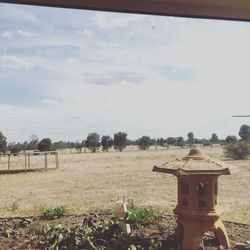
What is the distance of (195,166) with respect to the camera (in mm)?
1981

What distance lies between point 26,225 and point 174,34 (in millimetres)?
1562

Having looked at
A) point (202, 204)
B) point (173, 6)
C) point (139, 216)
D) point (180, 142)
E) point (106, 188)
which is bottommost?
point (106, 188)

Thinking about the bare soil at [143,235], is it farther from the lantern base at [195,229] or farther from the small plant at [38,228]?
the lantern base at [195,229]

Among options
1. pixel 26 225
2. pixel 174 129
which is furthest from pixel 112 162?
pixel 174 129

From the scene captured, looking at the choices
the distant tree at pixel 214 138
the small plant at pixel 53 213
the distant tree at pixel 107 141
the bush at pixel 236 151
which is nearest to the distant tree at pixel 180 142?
the distant tree at pixel 214 138

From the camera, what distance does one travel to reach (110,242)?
220cm

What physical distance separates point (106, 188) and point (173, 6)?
4099 millimetres

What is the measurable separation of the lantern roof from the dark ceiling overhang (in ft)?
2.25

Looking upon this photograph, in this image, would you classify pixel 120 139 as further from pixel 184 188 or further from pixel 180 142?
pixel 184 188

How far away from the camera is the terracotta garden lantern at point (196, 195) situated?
1.97m

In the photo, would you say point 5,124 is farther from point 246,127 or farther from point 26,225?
point 246,127

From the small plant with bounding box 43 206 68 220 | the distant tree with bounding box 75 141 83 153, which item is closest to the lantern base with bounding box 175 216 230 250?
the distant tree with bounding box 75 141 83 153

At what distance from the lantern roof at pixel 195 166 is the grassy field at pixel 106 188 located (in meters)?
0.80

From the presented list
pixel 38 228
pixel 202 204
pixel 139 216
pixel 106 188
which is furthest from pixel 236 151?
pixel 202 204
